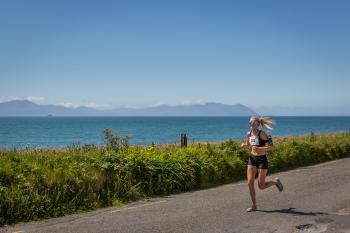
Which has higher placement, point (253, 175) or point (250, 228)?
point (253, 175)

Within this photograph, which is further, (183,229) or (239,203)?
(239,203)

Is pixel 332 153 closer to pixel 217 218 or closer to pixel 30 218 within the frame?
pixel 217 218

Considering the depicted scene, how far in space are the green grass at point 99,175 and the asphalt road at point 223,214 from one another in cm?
51

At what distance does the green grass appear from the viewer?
1084cm

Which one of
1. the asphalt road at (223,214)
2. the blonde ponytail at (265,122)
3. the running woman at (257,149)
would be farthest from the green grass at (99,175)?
the blonde ponytail at (265,122)

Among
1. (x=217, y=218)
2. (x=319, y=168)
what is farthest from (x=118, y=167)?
(x=319, y=168)

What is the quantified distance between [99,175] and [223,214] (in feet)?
11.8

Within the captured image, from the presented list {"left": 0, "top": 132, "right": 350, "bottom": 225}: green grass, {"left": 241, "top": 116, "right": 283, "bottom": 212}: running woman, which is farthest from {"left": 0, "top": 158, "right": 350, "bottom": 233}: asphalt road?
{"left": 241, "top": 116, "right": 283, "bottom": 212}: running woman

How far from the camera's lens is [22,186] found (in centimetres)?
1084

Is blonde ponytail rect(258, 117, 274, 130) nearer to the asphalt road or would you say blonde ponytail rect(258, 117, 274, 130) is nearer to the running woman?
the running woman

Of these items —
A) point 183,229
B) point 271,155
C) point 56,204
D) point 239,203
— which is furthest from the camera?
point 271,155

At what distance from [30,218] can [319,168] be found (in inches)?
537

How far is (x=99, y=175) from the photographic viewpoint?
41.7 feet

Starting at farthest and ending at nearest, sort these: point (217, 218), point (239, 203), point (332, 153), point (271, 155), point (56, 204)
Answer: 1. point (332, 153)
2. point (271, 155)
3. point (239, 203)
4. point (56, 204)
5. point (217, 218)
